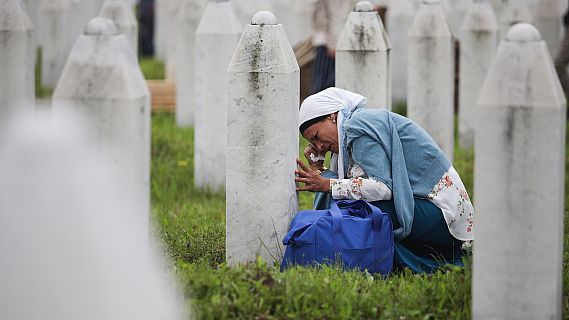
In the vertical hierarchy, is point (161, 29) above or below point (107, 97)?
below

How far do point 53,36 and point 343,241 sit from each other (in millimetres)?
8848

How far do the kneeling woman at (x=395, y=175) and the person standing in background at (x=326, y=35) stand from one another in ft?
21.6

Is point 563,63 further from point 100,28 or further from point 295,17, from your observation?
point 100,28

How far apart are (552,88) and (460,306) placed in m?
1.19

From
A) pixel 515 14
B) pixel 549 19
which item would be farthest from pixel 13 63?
pixel 549 19

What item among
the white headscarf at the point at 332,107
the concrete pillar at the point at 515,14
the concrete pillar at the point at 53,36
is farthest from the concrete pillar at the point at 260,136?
the concrete pillar at the point at 53,36

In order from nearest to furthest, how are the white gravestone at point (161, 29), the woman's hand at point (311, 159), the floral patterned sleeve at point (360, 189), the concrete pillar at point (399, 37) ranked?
the floral patterned sleeve at point (360, 189) → the woman's hand at point (311, 159) → the concrete pillar at point (399, 37) → the white gravestone at point (161, 29)

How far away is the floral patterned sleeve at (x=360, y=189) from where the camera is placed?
644 centimetres

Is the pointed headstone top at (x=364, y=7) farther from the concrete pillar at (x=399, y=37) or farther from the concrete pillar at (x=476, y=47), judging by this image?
the concrete pillar at (x=399, y=37)

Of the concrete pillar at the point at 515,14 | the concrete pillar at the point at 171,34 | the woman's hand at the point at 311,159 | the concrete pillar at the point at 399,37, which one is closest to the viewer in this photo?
the woman's hand at the point at 311,159

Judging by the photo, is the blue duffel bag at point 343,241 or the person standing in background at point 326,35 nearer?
the blue duffel bag at point 343,241

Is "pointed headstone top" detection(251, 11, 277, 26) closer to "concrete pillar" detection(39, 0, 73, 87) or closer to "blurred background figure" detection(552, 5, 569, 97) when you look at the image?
"blurred background figure" detection(552, 5, 569, 97)

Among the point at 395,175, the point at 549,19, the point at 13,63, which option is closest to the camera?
the point at 395,175

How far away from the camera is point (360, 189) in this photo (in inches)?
254
